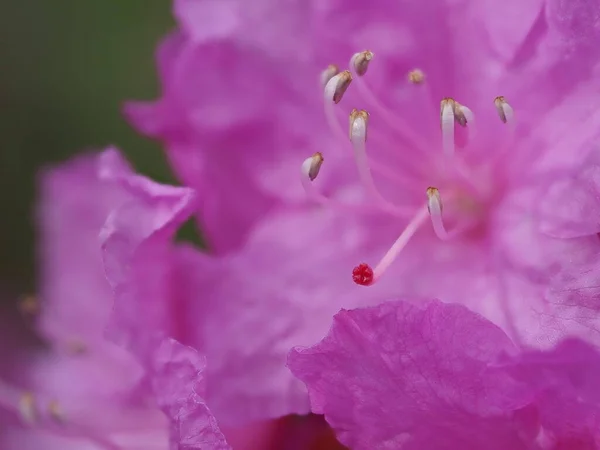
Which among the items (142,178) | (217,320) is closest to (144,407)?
(217,320)

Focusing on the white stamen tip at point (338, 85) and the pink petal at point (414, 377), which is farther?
the white stamen tip at point (338, 85)

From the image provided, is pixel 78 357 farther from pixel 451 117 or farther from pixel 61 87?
pixel 61 87

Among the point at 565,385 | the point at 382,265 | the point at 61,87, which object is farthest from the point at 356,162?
the point at 61,87

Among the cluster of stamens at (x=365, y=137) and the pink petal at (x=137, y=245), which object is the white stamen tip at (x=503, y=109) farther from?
the pink petal at (x=137, y=245)

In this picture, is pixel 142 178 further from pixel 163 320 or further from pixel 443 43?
pixel 443 43

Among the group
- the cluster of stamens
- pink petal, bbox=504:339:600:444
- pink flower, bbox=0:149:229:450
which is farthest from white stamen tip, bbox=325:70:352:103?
pink petal, bbox=504:339:600:444

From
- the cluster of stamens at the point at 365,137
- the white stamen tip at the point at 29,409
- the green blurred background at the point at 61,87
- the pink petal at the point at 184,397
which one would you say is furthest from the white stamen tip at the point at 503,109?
the green blurred background at the point at 61,87
